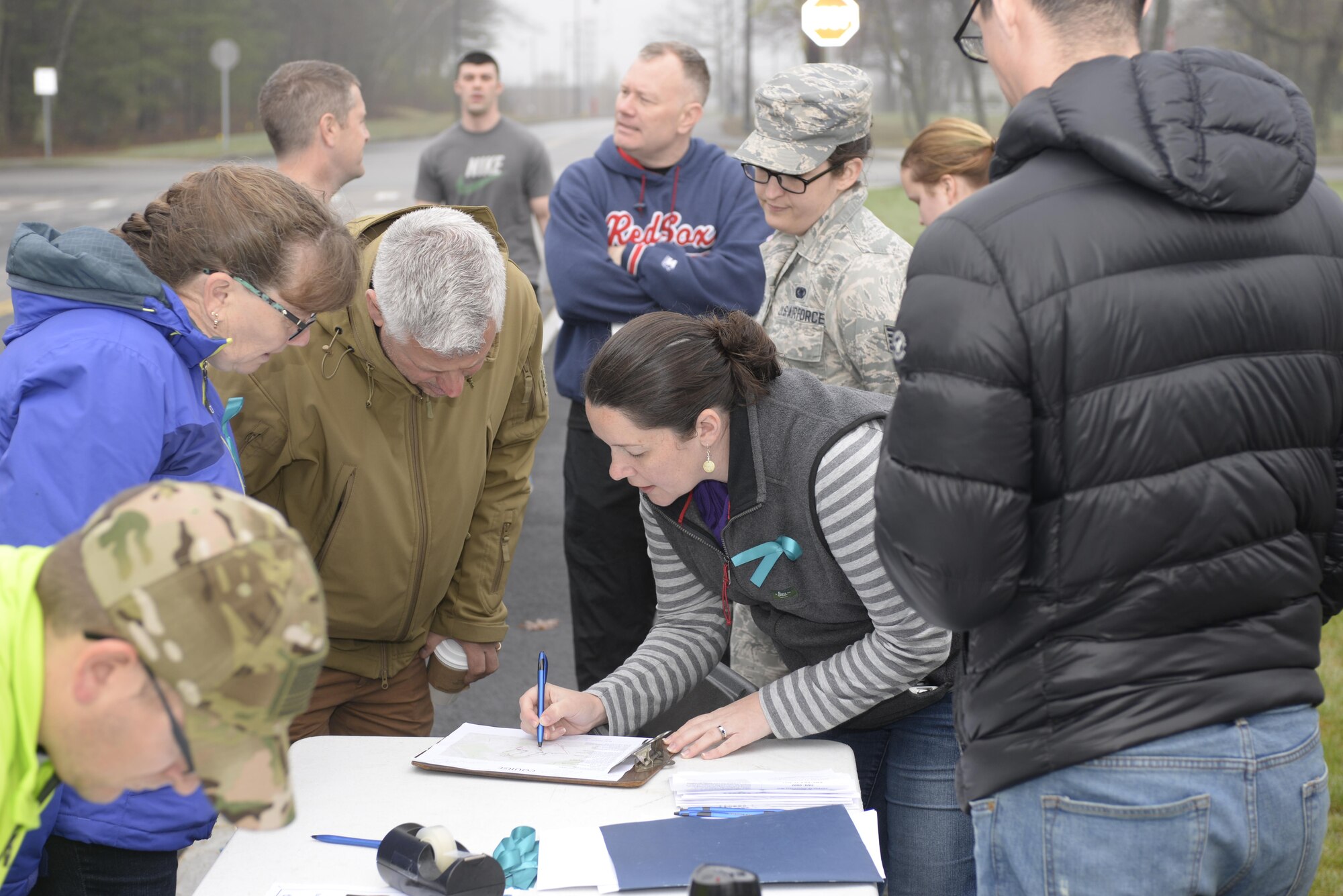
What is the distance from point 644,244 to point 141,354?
2371mm

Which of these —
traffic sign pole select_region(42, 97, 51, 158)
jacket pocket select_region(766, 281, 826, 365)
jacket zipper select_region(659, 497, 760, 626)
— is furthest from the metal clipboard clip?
traffic sign pole select_region(42, 97, 51, 158)

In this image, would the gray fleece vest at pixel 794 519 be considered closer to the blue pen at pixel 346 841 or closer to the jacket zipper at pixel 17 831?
the blue pen at pixel 346 841

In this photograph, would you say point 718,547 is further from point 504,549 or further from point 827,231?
point 827,231

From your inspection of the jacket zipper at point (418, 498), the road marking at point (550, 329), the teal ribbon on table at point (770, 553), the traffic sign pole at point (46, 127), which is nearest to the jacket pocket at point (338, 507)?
the jacket zipper at point (418, 498)

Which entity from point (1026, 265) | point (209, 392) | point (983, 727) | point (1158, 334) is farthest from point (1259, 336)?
point (209, 392)

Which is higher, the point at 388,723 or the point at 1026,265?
the point at 1026,265

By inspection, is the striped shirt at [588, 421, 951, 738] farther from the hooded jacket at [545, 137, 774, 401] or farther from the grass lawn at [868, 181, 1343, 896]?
the hooded jacket at [545, 137, 774, 401]

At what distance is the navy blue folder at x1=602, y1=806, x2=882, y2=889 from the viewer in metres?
1.83

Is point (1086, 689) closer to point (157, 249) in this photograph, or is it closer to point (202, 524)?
point (202, 524)

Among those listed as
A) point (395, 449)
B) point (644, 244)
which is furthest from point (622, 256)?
point (395, 449)

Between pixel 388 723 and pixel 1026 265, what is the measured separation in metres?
1.96

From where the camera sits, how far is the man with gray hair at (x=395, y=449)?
2.50 meters

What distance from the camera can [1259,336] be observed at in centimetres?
152

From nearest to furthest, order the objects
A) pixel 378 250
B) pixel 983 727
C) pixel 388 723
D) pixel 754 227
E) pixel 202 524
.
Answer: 1. pixel 202 524
2. pixel 983 727
3. pixel 378 250
4. pixel 388 723
5. pixel 754 227
